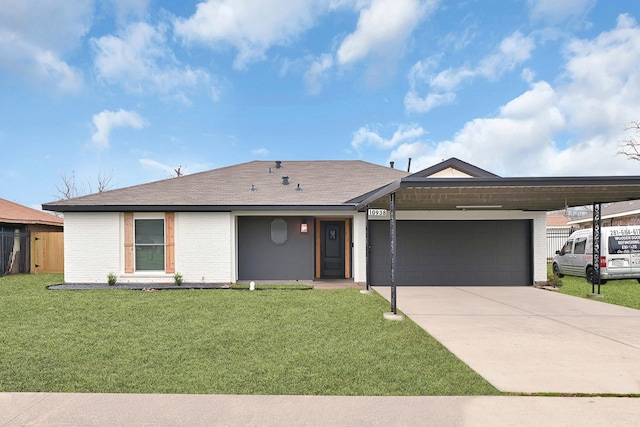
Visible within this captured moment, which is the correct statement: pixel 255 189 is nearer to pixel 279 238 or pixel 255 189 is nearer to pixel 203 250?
pixel 279 238

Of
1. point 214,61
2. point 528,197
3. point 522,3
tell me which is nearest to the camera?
point 528,197

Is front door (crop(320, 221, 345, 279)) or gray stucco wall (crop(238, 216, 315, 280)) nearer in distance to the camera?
gray stucco wall (crop(238, 216, 315, 280))

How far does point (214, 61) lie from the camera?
17922 millimetres

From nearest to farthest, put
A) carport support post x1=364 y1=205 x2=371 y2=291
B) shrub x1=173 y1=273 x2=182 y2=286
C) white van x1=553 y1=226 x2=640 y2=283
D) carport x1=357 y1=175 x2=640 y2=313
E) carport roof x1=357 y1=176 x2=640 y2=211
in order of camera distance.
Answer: carport roof x1=357 y1=176 x2=640 y2=211 → carport x1=357 y1=175 x2=640 y2=313 → carport support post x1=364 y1=205 x2=371 y2=291 → shrub x1=173 y1=273 x2=182 y2=286 → white van x1=553 y1=226 x2=640 y2=283

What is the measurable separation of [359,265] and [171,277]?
6.08 m

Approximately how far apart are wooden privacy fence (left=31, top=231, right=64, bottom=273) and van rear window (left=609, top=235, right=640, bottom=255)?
21.5 metres

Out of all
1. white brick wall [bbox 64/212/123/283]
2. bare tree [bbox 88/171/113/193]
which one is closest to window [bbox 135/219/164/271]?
white brick wall [bbox 64/212/123/283]

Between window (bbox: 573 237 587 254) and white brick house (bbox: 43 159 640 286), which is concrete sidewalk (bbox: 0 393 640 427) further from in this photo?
window (bbox: 573 237 587 254)

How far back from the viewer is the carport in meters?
6.13

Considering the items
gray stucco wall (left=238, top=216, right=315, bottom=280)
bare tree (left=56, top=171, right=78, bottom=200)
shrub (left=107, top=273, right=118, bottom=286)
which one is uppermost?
bare tree (left=56, top=171, right=78, bottom=200)

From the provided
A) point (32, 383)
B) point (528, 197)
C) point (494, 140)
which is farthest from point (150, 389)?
point (494, 140)

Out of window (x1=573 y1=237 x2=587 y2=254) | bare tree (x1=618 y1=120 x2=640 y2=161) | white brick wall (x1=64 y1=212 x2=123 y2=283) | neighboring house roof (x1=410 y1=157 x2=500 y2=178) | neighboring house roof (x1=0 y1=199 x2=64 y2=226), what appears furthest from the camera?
bare tree (x1=618 y1=120 x2=640 y2=161)

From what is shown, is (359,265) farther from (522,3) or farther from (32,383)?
(522,3)

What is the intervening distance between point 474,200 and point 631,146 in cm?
2061
